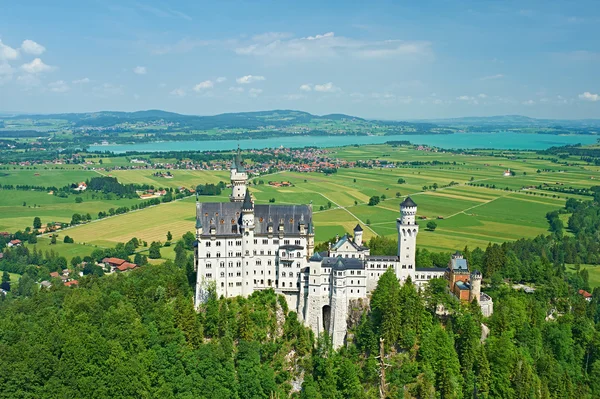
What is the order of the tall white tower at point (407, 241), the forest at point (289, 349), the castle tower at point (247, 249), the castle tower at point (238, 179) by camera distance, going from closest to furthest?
the forest at point (289, 349), the castle tower at point (247, 249), the tall white tower at point (407, 241), the castle tower at point (238, 179)

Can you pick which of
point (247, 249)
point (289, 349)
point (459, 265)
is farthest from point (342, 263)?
point (459, 265)

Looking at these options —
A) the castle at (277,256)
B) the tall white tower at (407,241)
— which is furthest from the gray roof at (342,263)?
the tall white tower at (407,241)

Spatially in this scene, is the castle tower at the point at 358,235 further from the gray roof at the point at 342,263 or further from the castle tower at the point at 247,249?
the castle tower at the point at 247,249

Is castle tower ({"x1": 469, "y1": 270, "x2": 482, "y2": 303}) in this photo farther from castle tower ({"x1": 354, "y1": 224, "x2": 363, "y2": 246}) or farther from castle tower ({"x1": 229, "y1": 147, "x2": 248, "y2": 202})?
castle tower ({"x1": 229, "y1": 147, "x2": 248, "y2": 202})

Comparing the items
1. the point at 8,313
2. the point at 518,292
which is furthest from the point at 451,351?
the point at 8,313

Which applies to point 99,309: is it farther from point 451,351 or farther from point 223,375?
point 451,351

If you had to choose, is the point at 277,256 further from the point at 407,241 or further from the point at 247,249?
the point at 407,241

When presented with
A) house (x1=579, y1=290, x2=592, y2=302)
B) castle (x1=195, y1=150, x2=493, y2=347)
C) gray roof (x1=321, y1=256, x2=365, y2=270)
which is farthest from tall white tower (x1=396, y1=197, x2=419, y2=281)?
house (x1=579, y1=290, x2=592, y2=302)
